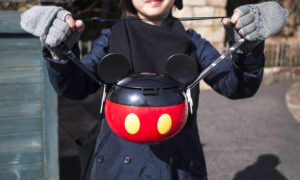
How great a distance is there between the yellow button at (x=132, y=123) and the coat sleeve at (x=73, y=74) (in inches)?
13.2

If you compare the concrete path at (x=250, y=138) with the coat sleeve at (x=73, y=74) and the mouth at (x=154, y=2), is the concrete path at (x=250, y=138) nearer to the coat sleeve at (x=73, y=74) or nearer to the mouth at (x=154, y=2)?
the coat sleeve at (x=73, y=74)

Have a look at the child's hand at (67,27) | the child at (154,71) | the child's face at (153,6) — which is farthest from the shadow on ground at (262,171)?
the child's hand at (67,27)

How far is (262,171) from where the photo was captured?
3793 millimetres

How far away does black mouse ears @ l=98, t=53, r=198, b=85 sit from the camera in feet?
4.12

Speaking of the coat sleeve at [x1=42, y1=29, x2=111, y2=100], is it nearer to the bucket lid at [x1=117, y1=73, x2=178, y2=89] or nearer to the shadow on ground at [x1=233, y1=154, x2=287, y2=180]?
the bucket lid at [x1=117, y1=73, x2=178, y2=89]

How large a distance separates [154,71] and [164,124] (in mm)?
449

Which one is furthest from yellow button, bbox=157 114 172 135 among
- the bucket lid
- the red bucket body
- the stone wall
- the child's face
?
the stone wall

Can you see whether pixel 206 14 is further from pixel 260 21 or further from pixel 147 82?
pixel 147 82

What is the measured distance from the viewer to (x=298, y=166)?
3.96 m

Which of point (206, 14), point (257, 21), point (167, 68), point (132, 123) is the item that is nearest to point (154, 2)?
point (167, 68)

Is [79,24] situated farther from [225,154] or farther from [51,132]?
[225,154]

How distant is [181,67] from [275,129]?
430 centimetres

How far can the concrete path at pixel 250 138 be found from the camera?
3.83m

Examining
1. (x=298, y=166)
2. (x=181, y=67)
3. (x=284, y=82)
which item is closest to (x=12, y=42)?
(x=181, y=67)
